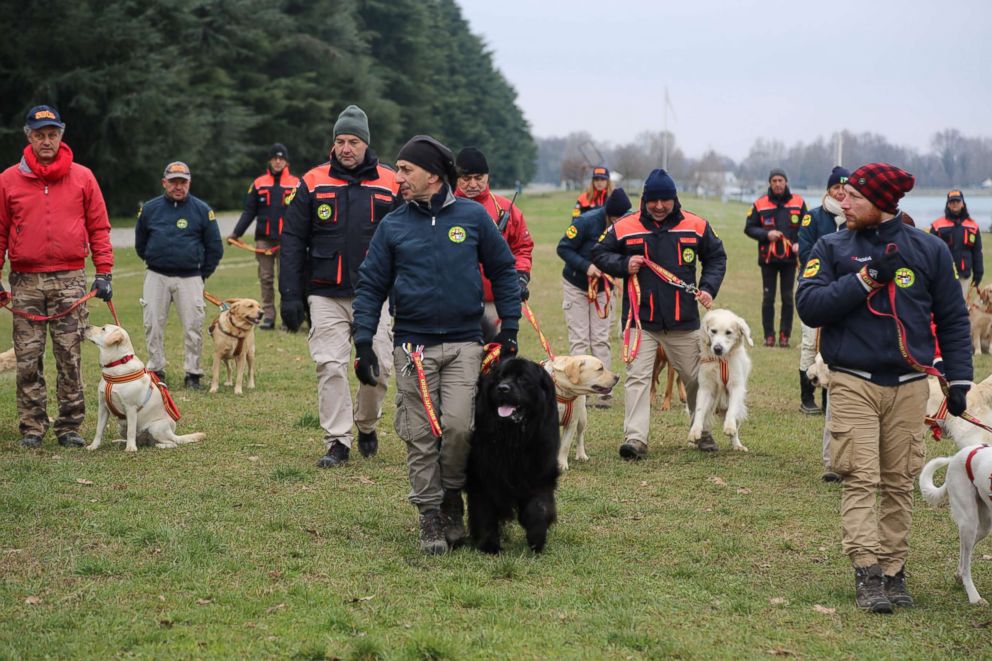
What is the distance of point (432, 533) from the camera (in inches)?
223

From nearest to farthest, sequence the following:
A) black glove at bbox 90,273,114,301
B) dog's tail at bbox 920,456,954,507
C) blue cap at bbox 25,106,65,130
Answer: dog's tail at bbox 920,456,954,507, blue cap at bbox 25,106,65,130, black glove at bbox 90,273,114,301

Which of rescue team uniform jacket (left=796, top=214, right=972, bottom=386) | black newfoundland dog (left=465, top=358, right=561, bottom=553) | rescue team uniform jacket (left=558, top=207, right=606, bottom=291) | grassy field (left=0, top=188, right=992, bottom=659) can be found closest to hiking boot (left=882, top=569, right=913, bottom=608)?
grassy field (left=0, top=188, right=992, bottom=659)

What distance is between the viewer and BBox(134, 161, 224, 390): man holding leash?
1086 cm

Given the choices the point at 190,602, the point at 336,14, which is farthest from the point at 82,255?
the point at 336,14

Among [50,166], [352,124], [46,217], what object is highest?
[352,124]

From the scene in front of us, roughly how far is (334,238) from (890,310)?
3883 millimetres

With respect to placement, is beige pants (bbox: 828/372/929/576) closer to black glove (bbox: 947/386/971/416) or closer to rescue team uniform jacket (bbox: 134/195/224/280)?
black glove (bbox: 947/386/971/416)

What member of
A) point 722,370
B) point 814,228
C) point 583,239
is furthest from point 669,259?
point 814,228

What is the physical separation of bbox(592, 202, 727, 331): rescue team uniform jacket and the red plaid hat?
124 inches

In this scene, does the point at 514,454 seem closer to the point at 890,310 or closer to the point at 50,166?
the point at 890,310

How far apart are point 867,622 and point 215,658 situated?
2766 mm

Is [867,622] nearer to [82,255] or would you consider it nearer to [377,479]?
[377,479]

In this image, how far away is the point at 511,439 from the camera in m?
5.50

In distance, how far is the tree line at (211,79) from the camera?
2934 cm
